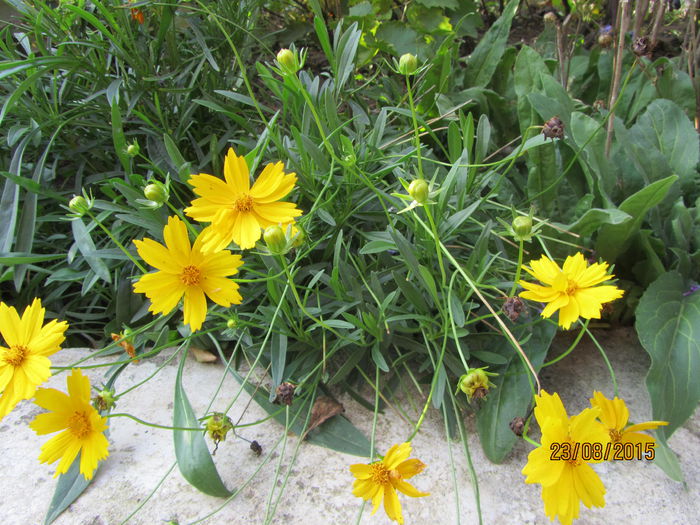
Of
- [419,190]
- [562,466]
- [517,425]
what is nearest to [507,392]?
[517,425]

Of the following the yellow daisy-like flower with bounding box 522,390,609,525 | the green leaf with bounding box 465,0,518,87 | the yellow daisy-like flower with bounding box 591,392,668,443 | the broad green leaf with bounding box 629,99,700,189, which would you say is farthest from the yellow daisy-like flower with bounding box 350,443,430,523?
the green leaf with bounding box 465,0,518,87

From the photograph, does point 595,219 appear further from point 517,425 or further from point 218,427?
point 218,427

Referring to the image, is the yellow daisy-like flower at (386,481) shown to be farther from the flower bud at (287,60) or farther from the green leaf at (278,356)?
the flower bud at (287,60)

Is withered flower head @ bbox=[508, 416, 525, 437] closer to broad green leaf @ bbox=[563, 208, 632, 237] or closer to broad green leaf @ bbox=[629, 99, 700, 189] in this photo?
broad green leaf @ bbox=[563, 208, 632, 237]

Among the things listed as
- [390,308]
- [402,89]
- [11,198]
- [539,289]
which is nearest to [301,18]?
[402,89]

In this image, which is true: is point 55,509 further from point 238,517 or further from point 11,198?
point 11,198
